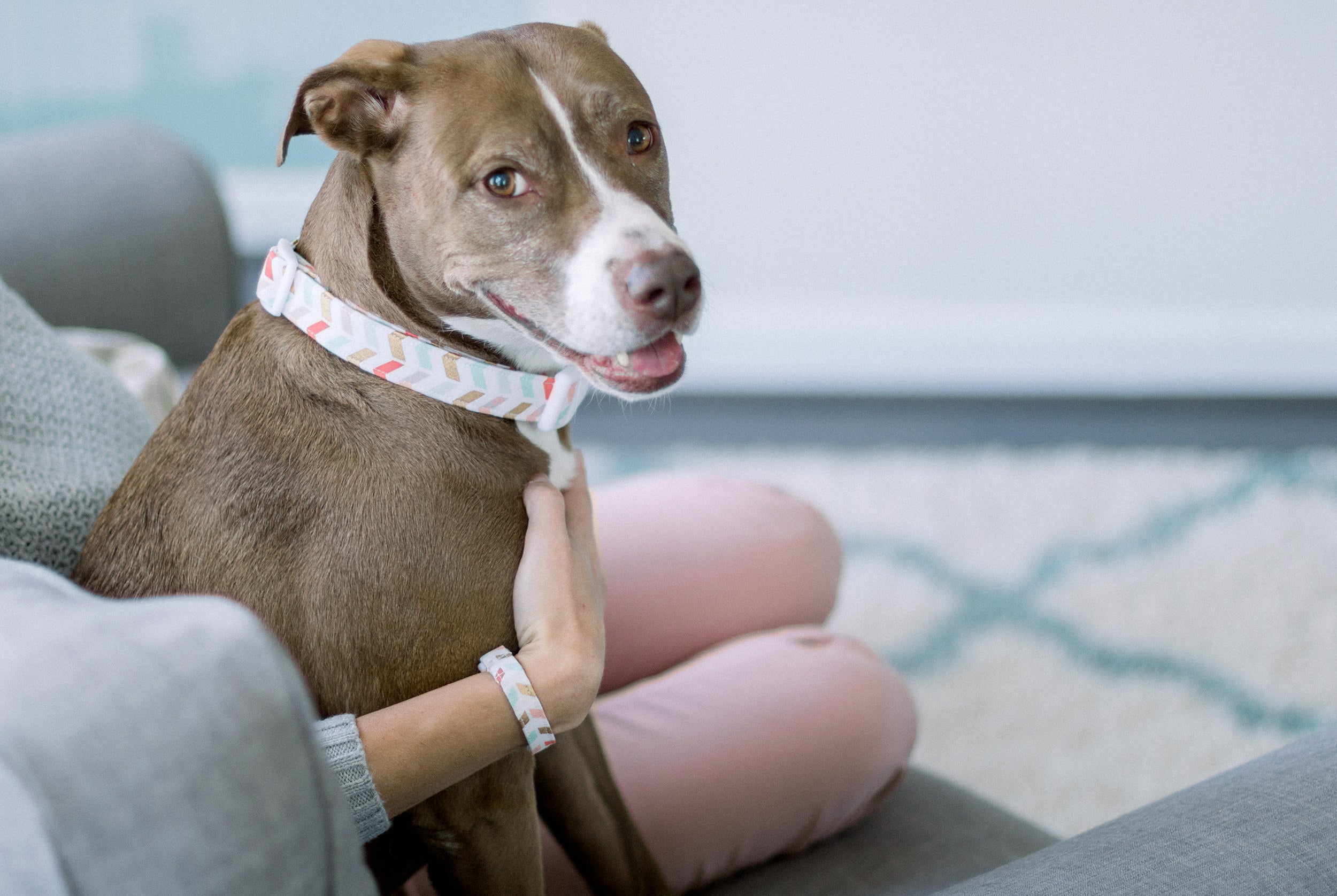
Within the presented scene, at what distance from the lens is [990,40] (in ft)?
9.51

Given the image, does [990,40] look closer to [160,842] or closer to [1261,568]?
[1261,568]

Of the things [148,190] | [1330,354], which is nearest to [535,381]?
[148,190]

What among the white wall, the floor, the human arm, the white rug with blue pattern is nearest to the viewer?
the human arm

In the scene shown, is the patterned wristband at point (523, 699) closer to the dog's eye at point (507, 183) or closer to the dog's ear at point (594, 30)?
the dog's eye at point (507, 183)

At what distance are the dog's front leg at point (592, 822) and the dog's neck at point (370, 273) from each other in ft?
1.34

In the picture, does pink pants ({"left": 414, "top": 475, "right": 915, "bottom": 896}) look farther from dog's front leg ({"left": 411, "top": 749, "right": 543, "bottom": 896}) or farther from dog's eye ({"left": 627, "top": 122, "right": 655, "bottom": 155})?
dog's eye ({"left": 627, "top": 122, "right": 655, "bottom": 155})

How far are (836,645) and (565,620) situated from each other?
603mm

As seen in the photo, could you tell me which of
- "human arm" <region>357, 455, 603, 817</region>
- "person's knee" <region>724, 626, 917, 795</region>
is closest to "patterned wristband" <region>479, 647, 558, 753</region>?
"human arm" <region>357, 455, 603, 817</region>

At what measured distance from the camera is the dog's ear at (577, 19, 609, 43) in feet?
3.97

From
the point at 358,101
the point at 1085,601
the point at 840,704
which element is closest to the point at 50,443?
the point at 358,101

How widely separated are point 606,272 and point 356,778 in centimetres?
48

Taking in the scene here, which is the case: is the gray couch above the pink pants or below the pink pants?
above

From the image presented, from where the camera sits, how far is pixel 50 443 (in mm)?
1078

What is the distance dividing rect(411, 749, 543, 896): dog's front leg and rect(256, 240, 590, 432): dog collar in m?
0.33
